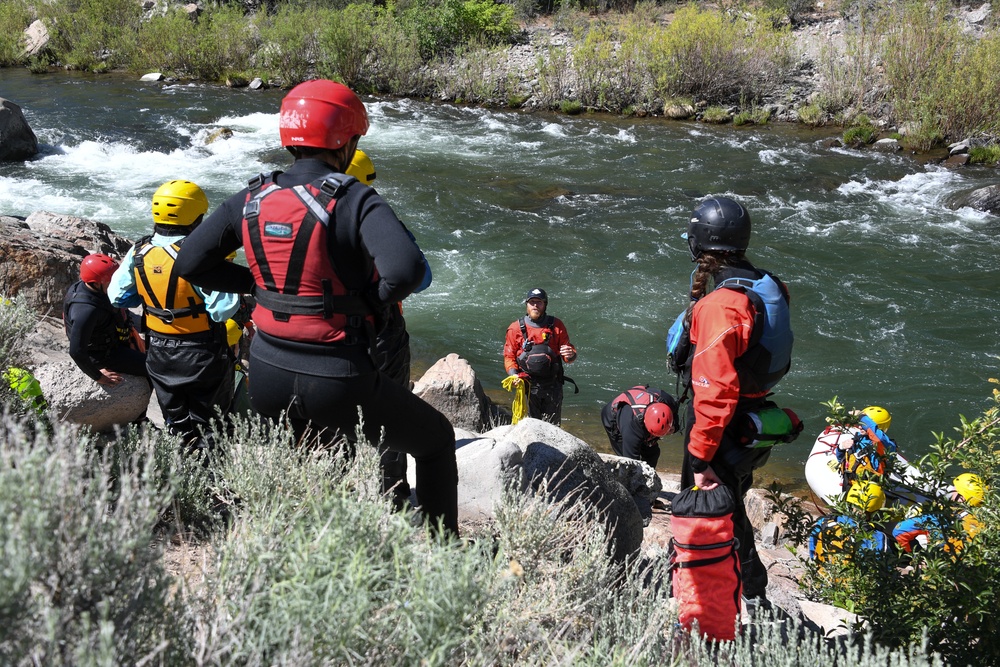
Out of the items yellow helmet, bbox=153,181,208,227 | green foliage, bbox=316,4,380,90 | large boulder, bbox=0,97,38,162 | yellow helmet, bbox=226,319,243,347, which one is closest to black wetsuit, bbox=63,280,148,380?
yellow helmet, bbox=226,319,243,347

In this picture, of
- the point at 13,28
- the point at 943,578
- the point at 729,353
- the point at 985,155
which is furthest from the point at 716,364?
the point at 13,28

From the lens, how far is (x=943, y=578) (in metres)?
2.82

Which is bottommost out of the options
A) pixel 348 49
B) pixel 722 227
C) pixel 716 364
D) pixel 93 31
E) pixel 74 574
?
pixel 716 364

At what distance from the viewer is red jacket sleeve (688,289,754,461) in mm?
3232

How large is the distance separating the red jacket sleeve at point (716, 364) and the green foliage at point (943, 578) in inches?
20.7

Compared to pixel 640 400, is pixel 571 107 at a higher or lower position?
higher

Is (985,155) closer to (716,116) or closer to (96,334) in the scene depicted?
(716,116)

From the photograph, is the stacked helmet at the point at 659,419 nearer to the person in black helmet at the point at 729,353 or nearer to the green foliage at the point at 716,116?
the person in black helmet at the point at 729,353

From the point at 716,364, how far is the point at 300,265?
1.59 metres

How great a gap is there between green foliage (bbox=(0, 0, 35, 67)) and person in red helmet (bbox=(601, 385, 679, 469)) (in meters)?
26.5

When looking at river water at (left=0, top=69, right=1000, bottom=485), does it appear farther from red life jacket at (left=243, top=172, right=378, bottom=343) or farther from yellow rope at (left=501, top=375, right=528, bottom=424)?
red life jacket at (left=243, top=172, right=378, bottom=343)

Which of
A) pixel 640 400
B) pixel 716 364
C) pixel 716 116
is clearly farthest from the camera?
pixel 716 116

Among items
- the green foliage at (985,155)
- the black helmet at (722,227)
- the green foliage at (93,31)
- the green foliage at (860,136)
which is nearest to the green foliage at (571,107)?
the green foliage at (860,136)

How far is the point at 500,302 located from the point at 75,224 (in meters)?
4.84
